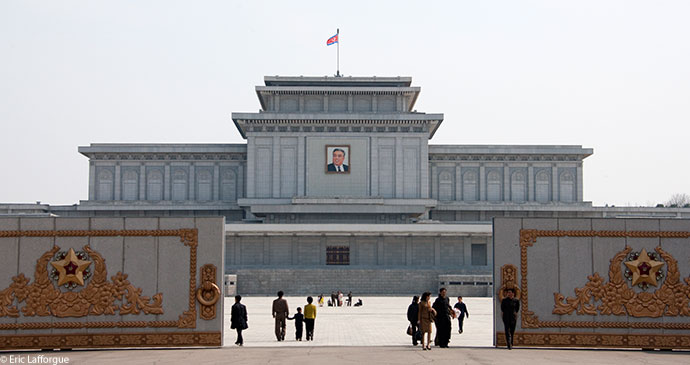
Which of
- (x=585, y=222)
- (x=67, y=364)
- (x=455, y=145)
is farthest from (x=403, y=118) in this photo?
(x=67, y=364)

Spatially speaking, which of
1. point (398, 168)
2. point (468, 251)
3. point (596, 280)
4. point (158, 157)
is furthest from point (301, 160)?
point (596, 280)

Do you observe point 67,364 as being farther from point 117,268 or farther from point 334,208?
point 334,208

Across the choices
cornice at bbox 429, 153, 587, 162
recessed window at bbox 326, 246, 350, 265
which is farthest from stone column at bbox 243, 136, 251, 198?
cornice at bbox 429, 153, 587, 162

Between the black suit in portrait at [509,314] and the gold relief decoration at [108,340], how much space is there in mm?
7495

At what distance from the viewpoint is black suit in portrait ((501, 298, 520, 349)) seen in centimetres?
2191

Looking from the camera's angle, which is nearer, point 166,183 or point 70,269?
point 70,269

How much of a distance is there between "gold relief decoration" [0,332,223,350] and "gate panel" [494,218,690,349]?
7.85 m

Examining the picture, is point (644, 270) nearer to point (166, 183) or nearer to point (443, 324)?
point (443, 324)

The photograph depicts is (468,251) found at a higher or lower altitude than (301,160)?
lower

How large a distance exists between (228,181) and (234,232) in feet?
52.0

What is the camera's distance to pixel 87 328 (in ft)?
71.3

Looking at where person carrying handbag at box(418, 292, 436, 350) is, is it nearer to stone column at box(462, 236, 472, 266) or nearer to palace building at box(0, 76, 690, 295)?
palace building at box(0, 76, 690, 295)

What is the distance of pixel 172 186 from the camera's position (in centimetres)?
7619

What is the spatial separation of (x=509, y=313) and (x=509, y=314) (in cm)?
3
